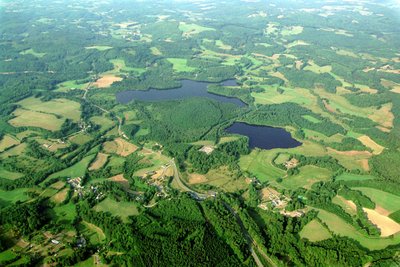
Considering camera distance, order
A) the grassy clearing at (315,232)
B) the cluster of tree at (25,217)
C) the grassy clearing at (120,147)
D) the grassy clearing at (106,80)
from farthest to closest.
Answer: the grassy clearing at (106,80) → the grassy clearing at (120,147) → the grassy clearing at (315,232) → the cluster of tree at (25,217)

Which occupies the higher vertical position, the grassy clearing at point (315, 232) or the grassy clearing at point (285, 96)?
the grassy clearing at point (315, 232)

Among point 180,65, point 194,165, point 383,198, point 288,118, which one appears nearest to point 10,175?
point 194,165

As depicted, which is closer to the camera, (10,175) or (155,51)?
(10,175)

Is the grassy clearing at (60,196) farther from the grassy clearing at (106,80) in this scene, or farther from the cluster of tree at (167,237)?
the grassy clearing at (106,80)

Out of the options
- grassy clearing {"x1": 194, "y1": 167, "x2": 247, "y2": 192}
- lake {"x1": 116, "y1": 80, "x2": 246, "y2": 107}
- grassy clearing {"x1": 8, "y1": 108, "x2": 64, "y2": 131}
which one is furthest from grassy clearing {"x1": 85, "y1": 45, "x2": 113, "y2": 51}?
grassy clearing {"x1": 194, "y1": 167, "x2": 247, "y2": 192}

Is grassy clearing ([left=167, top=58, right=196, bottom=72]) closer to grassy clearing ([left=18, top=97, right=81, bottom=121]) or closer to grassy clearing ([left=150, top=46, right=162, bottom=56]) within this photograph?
grassy clearing ([left=150, top=46, right=162, bottom=56])

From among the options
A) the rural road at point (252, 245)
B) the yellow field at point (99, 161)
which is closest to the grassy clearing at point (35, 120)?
the yellow field at point (99, 161)

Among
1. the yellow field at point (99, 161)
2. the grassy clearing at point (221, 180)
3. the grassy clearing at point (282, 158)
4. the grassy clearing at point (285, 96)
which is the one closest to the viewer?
the grassy clearing at point (221, 180)

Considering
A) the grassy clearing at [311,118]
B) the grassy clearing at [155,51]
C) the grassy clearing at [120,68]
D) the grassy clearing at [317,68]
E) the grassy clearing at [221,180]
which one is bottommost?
the grassy clearing at [317,68]

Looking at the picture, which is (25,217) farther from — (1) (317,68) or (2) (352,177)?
(1) (317,68)
